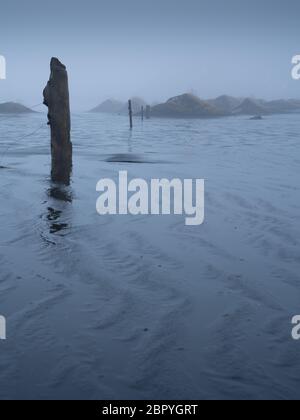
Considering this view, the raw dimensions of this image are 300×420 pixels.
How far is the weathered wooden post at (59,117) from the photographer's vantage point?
10492 mm

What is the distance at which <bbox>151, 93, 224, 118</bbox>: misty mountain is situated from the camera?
80.1 m

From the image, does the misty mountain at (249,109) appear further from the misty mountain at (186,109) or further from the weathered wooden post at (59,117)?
the weathered wooden post at (59,117)

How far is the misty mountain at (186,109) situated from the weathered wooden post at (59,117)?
231 ft

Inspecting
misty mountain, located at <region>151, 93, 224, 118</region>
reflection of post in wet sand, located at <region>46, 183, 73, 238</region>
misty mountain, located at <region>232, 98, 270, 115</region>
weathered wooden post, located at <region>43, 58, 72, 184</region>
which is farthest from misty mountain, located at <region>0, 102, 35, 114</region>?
Answer: reflection of post in wet sand, located at <region>46, 183, 73, 238</region>

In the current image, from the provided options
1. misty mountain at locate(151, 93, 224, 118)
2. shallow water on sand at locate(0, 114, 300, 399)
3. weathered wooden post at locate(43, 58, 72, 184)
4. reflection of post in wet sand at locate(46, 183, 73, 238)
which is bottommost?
shallow water on sand at locate(0, 114, 300, 399)

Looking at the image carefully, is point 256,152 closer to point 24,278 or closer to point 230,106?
point 24,278

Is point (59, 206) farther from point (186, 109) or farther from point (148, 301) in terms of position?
point (186, 109)

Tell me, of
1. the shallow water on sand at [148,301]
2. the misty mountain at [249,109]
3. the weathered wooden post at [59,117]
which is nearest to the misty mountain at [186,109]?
the misty mountain at [249,109]

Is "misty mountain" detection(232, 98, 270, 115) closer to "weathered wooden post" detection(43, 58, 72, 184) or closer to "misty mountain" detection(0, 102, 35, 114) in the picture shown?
"misty mountain" detection(0, 102, 35, 114)

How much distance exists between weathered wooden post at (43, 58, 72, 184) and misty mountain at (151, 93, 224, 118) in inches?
2773

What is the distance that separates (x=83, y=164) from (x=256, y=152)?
858 cm

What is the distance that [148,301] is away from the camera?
4512 millimetres
